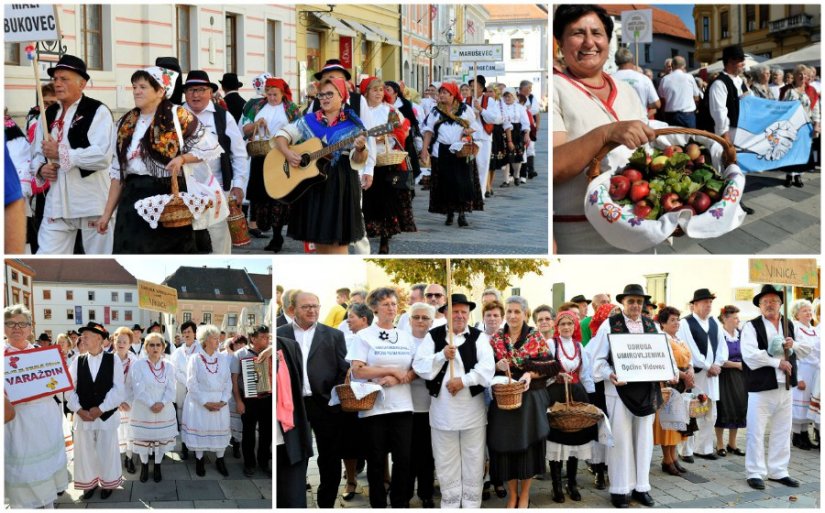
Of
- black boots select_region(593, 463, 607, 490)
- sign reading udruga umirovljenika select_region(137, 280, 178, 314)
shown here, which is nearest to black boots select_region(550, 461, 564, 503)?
black boots select_region(593, 463, 607, 490)

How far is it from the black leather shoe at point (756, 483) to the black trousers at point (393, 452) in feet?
9.77

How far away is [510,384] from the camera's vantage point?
6746 millimetres

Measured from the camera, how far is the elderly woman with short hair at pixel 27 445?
6.59 meters

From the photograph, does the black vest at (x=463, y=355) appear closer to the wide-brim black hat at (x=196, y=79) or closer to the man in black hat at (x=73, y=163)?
the man in black hat at (x=73, y=163)

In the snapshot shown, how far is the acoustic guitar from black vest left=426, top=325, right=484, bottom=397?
1.59 m

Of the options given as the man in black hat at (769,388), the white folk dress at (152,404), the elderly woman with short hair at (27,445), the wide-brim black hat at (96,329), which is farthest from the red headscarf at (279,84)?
the man in black hat at (769,388)

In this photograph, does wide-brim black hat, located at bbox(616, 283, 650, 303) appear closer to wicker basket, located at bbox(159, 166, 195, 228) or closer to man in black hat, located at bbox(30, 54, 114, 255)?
wicker basket, located at bbox(159, 166, 195, 228)

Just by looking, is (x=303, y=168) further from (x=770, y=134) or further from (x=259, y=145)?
(x=770, y=134)

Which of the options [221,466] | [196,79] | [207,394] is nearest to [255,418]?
[221,466]

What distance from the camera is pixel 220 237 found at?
25.0 feet

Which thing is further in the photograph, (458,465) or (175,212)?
(458,465)

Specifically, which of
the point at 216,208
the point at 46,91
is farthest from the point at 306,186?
the point at 46,91

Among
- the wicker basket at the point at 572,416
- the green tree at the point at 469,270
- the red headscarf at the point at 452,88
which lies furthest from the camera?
the red headscarf at the point at 452,88

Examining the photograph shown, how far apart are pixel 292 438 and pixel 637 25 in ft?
16.0
